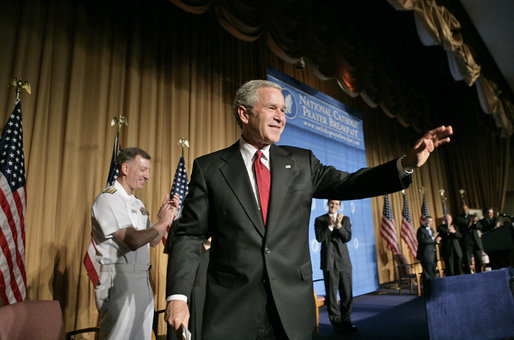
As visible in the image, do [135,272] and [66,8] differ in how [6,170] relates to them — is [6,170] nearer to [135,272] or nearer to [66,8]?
[135,272]

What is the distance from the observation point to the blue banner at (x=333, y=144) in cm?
602

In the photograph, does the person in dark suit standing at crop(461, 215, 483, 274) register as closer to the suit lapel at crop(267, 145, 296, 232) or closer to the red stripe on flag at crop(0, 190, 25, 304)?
the suit lapel at crop(267, 145, 296, 232)

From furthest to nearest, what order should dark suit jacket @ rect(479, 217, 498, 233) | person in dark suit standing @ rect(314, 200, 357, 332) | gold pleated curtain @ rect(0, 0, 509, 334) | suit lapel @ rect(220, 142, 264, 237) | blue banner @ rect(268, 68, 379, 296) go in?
dark suit jacket @ rect(479, 217, 498, 233), blue banner @ rect(268, 68, 379, 296), person in dark suit standing @ rect(314, 200, 357, 332), gold pleated curtain @ rect(0, 0, 509, 334), suit lapel @ rect(220, 142, 264, 237)

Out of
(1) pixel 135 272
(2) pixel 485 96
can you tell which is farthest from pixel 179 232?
(2) pixel 485 96

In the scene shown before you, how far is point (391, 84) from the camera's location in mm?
7180

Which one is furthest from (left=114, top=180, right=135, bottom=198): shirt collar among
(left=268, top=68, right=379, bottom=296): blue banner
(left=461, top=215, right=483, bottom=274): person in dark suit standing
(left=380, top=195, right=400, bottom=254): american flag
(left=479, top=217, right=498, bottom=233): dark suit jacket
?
(left=479, top=217, right=498, bottom=233): dark suit jacket

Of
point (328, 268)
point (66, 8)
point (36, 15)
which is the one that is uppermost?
point (66, 8)

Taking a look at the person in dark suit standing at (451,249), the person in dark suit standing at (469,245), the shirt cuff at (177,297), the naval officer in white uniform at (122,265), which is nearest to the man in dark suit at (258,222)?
the shirt cuff at (177,297)

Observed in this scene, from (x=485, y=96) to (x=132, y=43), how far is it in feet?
24.8

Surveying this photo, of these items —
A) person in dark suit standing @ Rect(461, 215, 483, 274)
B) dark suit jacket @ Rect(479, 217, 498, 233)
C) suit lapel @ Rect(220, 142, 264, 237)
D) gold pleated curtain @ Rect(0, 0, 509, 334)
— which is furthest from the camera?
dark suit jacket @ Rect(479, 217, 498, 233)

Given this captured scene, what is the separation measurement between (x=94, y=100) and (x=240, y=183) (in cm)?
329

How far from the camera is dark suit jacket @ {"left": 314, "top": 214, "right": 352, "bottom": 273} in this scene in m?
4.06

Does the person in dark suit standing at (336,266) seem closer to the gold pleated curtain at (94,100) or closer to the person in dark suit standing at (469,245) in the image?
the gold pleated curtain at (94,100)

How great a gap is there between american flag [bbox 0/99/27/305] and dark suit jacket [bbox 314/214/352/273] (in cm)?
305
